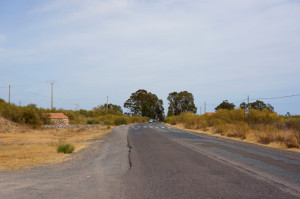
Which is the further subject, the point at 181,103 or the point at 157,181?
the point at 181,103

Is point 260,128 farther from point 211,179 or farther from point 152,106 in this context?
point 152,106

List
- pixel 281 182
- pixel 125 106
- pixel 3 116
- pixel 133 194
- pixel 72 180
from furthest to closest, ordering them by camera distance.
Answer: pixel 125 106, pixel 3 116, pixel 72 180, pixel 281 182, pixel 133 194

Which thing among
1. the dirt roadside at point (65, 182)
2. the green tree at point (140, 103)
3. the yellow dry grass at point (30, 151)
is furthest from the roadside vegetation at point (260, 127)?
the green tree at point (140, 103)

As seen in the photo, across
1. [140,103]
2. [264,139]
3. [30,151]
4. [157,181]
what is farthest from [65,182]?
[140,103]

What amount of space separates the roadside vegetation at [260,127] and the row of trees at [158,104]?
168 ft

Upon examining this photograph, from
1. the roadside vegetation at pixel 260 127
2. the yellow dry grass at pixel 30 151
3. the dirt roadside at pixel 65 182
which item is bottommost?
the yellow dry grass at pixel 30 151

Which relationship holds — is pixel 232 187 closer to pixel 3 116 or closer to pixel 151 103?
pixel 3 116

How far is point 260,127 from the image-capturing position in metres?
29.4

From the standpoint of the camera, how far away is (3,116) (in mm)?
37031

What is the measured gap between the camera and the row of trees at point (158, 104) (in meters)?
106

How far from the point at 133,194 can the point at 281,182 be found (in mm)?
3932

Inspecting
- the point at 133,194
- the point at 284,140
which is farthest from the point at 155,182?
the point at 284,140

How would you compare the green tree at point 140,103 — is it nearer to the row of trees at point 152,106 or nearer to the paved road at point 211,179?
the row of trees at point 152,106

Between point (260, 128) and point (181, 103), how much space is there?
261 feet
